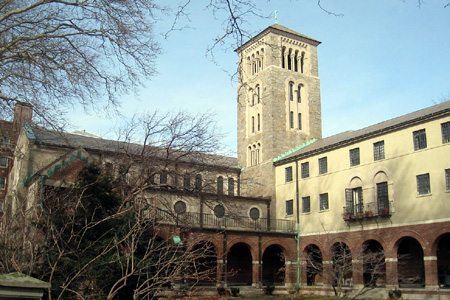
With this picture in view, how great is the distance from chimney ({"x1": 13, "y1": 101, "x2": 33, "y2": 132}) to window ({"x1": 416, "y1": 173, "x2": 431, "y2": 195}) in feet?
80.4

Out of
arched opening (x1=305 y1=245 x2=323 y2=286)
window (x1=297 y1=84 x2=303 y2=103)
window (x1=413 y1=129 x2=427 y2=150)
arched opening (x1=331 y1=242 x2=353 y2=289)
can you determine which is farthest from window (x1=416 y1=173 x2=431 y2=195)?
window (x1=297 y1=84 x2=303 y2=103)

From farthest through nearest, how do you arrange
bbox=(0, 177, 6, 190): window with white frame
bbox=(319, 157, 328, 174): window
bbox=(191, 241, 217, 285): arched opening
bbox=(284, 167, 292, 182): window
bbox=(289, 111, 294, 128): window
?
bbox=(0, 177, 6, 190): window with white frame < bbox=(289, 111, 294, 128): window < bbox=(284, 167, 292, 182): window < bbox=(319, 157, 328, 174): window < bbox=(191, 241, 217, 285): arched opening

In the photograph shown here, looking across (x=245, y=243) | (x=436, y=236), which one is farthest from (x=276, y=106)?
(x=436, y=236)

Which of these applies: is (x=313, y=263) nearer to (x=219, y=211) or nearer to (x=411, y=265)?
(x=411, y=265)

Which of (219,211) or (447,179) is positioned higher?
(447,179)

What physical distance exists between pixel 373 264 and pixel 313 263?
240 inches

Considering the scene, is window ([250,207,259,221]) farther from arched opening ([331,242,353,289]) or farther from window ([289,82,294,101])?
window ([289,82,294,101])

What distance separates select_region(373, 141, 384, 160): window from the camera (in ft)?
110

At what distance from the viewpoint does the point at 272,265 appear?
41.9 meters

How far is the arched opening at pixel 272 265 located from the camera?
134 feet

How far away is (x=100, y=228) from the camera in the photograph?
41.4ft

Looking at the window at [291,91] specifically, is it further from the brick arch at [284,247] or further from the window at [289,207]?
the brick arch at [284,247]

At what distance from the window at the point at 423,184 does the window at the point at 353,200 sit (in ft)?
16.4

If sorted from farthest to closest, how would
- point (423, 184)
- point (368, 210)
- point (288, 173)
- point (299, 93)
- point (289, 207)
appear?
1. point (299, 93)
2. point (288, 173)
3. point (289, 207)
4. point (368, 210)
5. point (423, 184)
